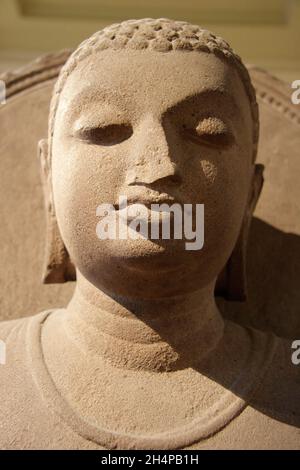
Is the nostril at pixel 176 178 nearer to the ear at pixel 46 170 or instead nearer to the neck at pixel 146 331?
the neck at pixel 146 331

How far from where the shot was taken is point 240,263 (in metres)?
1.85

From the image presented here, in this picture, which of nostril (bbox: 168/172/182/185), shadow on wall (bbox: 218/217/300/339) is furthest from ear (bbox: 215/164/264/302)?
nostril (bbox: 168/172/182/185)

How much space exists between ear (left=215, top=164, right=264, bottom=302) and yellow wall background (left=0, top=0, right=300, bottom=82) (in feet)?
5.50

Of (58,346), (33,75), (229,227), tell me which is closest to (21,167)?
(33,75)

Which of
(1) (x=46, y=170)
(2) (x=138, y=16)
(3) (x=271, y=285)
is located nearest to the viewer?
(1) (x=46, y=170)

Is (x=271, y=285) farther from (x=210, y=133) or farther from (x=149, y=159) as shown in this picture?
(x=149, y=159)

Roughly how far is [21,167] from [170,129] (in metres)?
0.98

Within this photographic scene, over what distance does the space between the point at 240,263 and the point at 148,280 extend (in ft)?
1.75

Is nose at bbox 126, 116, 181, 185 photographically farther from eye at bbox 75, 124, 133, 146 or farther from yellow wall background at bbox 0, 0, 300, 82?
yellow wall background at bbox 0, 0, 300, 82

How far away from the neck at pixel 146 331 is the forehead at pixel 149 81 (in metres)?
0.47

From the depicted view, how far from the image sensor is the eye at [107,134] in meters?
1.41

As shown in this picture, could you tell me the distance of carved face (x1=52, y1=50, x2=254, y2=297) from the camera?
1357 mm

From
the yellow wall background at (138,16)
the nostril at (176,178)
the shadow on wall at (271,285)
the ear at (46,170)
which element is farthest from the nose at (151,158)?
the yellow wall background at (138,16)

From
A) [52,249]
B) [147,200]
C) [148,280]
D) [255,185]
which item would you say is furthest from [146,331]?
[255,185]
